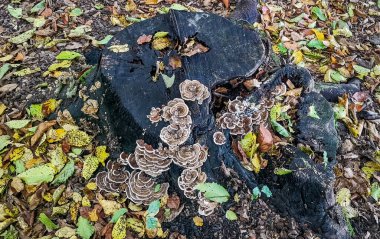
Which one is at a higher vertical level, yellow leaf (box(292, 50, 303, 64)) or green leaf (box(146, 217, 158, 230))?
green leaf (box(146, 217, 158, 230))

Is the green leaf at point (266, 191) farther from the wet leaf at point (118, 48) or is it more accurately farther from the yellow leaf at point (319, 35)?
the yellow leaf at point (319, 35)

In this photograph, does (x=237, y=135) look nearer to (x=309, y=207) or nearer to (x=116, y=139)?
(x=309, y=207)

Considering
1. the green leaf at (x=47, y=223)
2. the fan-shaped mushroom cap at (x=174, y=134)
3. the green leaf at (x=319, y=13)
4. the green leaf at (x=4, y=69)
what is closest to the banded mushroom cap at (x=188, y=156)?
the fan-shaped mushroom cap at (x=174, y=134)

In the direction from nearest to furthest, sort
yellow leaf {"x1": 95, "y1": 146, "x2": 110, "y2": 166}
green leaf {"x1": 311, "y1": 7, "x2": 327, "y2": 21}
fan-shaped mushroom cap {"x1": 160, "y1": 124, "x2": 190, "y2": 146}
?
fan-shaped mushroom cap {"x1": 160, "y1": 124, "x2": 190, "y2": 146} < yellow leaf {"x1": 95, "y1": 146, "x2": 110, "y2": 166} < green leaf {"x1": 311, "y1": 7, "x2": 327, "y2": 21}

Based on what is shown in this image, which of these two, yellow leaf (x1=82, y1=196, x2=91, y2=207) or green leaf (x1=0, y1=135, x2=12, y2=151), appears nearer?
yellow leaf (x1=82, y1=196, x2=91, y2=207)

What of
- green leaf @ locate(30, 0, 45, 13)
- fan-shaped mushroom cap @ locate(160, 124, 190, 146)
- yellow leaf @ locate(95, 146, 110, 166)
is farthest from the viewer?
green leaf @ locate(30, 0, 45, 13)

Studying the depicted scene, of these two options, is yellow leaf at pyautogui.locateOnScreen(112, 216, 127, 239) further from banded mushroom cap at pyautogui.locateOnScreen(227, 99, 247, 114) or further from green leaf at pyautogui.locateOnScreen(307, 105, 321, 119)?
green leaf at pyautogui.locateOnScreen(307, 105, 321, 119)

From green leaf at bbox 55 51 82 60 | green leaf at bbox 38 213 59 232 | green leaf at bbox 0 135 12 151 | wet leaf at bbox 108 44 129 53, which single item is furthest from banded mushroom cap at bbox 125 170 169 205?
green leaf at bbox 55 51 82 60
